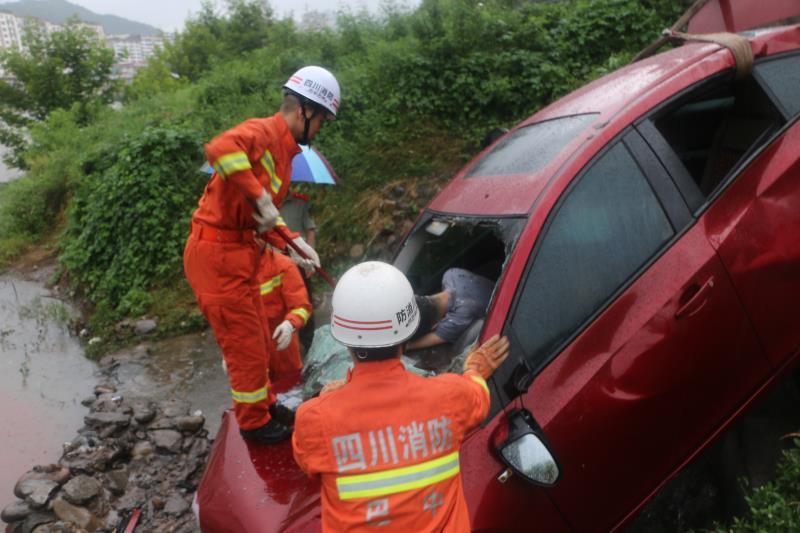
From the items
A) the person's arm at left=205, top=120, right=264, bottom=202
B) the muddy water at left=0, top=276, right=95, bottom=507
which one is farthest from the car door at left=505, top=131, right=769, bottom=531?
the muddy water at left=0, top=276, right=95, bottom=507

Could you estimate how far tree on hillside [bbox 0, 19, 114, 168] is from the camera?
57.8ft

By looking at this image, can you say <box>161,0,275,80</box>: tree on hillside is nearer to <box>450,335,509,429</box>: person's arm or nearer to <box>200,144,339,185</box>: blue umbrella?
<box>200,144,339,185</box>: blue umbrella

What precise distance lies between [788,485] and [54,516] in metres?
3.76

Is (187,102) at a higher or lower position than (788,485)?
higher

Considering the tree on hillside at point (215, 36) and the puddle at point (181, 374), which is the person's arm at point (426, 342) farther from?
the tree on hillside at point (215, 36)

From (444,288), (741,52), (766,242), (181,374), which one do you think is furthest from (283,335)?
(181,374)

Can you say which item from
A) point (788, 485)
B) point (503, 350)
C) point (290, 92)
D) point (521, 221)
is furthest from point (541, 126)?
point (788, 485)

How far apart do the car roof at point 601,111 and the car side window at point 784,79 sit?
6cm

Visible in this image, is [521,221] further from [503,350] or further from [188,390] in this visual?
[188,390]

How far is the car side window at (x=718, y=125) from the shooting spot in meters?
2.74

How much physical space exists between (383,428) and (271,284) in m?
2.20

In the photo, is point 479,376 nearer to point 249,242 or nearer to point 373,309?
point 373,309

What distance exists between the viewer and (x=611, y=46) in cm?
730

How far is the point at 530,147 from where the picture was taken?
9.61 ft
